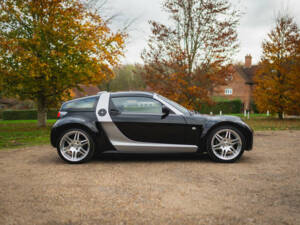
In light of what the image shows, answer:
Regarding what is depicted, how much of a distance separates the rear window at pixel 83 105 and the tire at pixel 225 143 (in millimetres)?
2518

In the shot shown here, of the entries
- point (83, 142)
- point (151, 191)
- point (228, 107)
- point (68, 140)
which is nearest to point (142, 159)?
point (83, 142)

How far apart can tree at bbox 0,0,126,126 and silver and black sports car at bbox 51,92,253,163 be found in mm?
8371

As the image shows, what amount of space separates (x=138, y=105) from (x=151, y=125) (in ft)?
1.72

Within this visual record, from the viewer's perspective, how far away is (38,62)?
44.3ft

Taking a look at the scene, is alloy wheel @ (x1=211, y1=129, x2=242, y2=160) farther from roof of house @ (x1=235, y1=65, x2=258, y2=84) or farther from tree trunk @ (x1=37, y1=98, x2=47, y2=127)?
roof of house @ (x1=235, y1=65, x2=258, y2=84)

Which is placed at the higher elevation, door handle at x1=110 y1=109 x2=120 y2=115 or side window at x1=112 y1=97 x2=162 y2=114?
side window at x1=112 y1=97 x2=162 y2=114

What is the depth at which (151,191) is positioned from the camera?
4.01 m

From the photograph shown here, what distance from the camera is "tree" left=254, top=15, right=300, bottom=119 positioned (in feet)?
74.5

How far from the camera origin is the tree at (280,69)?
74.5 feet

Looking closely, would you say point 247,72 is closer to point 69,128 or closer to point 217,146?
point 217,146

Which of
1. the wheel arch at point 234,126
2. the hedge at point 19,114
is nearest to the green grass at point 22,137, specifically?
the wheel arch at point 234,126

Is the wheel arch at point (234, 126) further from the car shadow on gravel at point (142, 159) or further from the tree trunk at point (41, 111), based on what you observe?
the tree trunk at point (41, 111)

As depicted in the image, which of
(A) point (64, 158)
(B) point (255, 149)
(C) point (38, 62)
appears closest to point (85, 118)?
(A) point (64, 158)

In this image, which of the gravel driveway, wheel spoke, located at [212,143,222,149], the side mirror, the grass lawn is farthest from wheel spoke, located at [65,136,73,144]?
the grass lawn
